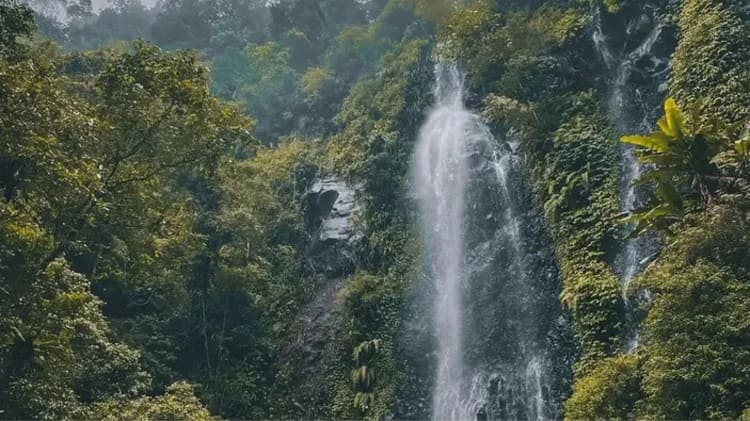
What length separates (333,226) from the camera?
19281mm

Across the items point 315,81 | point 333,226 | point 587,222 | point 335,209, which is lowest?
point 587,222

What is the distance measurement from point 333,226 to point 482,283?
17.0ft

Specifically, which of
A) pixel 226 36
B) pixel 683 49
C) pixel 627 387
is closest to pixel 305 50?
pixel 226 36

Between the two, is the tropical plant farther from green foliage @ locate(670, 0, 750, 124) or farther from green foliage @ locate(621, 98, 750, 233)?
green foliage @ locate(670, 0, 750, 124)

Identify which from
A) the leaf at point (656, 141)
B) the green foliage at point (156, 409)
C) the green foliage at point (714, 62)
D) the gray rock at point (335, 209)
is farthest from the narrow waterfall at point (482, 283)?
the green foliage at point (156, 409)

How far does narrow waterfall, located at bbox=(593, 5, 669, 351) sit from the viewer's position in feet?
44.2

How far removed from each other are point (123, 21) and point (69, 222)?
35631mm

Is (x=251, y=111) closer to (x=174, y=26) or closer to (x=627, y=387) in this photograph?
(x=174, y=26)

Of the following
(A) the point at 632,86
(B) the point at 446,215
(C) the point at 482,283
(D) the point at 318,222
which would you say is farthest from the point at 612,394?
(D) the point at 318,222

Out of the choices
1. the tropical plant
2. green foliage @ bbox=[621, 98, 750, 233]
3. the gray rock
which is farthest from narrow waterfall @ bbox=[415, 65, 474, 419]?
green foliage @ bbox=[621, 98, 750, 233]

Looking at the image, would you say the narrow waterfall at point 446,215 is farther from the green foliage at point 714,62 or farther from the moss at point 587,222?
the green foliage at point 714,62

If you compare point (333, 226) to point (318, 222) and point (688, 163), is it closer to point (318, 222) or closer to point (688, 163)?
point (318, 222)

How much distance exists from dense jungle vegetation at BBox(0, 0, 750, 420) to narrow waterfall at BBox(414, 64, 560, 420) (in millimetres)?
627

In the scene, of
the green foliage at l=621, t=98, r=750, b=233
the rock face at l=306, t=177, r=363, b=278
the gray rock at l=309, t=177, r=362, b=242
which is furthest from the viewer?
the gray rock at l=309, t=177, r=362, b=242
